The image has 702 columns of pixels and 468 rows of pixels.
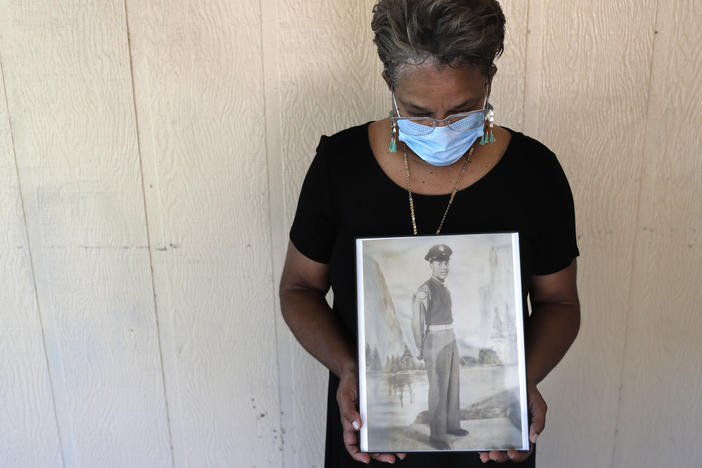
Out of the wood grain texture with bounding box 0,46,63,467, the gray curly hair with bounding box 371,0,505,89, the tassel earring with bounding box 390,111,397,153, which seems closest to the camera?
the gray curly hair with bounding box 371,0,505,89

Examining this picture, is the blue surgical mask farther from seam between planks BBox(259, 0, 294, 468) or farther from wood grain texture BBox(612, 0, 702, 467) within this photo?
wood grain texture BBox(612, 0, 702, 467)

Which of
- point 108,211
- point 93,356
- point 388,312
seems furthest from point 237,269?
point 388,312

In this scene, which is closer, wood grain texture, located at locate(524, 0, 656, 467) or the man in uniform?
the man in uniform

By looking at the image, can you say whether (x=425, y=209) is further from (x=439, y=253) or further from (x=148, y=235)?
(x=148, y=235)

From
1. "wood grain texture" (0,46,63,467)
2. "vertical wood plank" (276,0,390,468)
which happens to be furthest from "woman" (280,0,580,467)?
"wood grain texture" (0,46,63,467)

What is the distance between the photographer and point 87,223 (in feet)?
4.25

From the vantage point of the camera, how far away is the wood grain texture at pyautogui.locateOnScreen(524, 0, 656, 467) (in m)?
1.18

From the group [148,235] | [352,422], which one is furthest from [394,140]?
[148,235]

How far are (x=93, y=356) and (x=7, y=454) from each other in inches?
15.0

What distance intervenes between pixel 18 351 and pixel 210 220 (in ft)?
1.94

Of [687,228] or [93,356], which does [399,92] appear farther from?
[93,356]

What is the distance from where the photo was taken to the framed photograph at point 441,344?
2.71ft

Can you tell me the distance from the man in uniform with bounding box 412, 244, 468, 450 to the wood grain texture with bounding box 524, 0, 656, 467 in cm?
56

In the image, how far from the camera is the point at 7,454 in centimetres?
147
